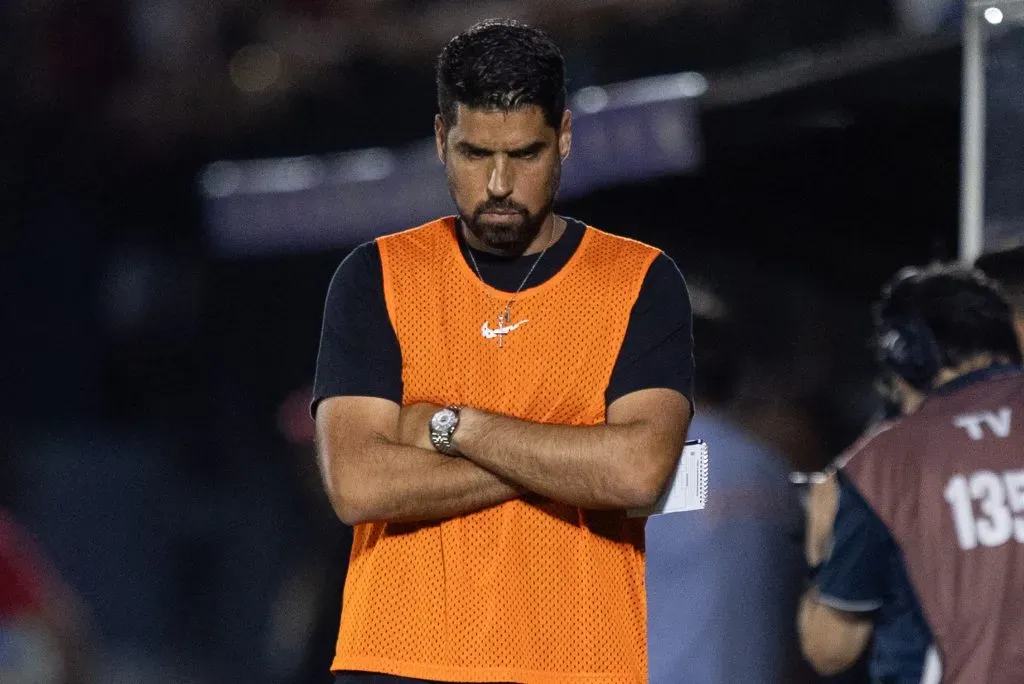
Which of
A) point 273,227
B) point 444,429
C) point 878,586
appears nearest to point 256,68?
point 273,227

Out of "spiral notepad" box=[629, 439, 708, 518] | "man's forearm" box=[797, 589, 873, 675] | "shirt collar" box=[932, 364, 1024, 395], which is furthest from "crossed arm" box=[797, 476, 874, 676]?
"spiral notepad" box=[629, 439, 708, 518]

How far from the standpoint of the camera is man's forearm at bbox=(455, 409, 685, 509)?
2.10 meters

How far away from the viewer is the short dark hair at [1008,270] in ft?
10.4

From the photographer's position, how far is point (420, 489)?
2.13 meters

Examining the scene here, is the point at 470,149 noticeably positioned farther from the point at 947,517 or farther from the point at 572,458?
the point at 947,517

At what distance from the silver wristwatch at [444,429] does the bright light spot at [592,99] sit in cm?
172

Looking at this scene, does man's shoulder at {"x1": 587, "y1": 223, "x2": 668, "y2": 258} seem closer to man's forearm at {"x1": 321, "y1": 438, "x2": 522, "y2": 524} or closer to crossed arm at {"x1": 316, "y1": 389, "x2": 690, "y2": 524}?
crossed arm at {"x1": 316, "y1": 389, "x2": 690, "y2": 524}

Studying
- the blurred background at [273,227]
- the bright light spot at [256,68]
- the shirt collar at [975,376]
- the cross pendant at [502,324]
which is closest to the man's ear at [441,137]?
the cross pendant at [502,324]

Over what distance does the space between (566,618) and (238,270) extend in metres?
2.13

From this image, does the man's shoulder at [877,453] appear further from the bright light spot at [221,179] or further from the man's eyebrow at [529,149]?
the bright light spot at [221,179]

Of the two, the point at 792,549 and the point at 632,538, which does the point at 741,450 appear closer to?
the point at 792,549

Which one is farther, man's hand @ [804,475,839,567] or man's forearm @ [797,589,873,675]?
man's hand @ [804,475,839,567]

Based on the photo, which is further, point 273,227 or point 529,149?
point 273,227

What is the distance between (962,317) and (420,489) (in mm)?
1073
